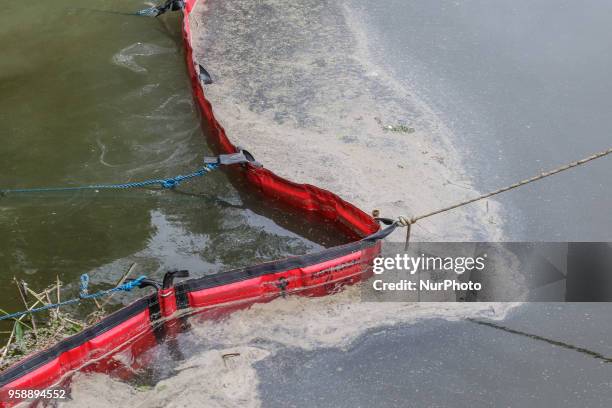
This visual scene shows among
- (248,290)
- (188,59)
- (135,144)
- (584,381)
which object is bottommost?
(584,381)

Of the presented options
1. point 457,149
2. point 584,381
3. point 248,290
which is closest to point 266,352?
point 248,290

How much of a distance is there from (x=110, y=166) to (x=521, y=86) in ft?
27.9

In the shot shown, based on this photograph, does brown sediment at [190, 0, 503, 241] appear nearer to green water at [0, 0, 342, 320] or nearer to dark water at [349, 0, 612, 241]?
dark water at [349, 0, 612, 241]

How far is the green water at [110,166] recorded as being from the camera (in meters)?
11.5

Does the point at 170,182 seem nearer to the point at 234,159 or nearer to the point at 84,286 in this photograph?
the point at 234,159

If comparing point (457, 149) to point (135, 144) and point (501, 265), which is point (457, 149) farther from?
point (135, 144)

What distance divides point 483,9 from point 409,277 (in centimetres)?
982

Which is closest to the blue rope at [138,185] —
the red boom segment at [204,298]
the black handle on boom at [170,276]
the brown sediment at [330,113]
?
the brown sediment at [330,113]

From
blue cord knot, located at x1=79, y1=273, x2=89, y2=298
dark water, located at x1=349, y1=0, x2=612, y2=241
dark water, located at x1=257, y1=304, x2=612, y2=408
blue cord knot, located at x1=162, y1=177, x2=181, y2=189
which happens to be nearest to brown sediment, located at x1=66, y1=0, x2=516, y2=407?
dark water, located at x1=257, y1=304, x2=612, y2=408

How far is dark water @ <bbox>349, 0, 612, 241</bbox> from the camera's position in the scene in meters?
12.2

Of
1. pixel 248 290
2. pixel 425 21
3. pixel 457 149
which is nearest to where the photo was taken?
pixel 248 290

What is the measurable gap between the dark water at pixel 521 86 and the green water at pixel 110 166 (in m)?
3.66

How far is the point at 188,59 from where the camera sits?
53.0ft

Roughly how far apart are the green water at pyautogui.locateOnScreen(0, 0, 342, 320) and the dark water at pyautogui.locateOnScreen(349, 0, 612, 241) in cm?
366
